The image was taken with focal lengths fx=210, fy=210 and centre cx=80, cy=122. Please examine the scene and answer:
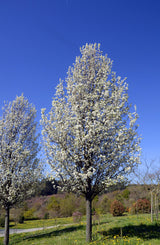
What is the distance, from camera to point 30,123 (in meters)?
16.1

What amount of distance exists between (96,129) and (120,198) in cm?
3105

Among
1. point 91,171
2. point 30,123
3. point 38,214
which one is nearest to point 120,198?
point 38,214

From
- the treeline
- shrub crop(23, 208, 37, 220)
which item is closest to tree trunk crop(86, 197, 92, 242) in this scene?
the treeline

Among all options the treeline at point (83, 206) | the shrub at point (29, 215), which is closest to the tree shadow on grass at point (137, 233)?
the treeline at point (83, 206)

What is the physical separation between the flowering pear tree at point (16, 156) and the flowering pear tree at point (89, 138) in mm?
5314

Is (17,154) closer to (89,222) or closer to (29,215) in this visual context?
(89,222)

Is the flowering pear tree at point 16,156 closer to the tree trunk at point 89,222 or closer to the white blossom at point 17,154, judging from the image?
the white blossom at point 17,154

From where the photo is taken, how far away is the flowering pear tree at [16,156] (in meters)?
13.8

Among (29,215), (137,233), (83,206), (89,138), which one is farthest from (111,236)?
(29,215)

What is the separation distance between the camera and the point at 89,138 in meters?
9.02

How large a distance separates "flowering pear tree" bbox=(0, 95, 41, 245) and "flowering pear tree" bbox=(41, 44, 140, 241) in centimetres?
531

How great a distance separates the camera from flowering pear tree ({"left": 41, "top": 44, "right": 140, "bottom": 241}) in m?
9.10

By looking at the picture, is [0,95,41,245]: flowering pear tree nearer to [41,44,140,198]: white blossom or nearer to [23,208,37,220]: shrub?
[41,44,140,198]: white blossom

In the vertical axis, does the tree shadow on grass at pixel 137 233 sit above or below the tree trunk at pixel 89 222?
below
